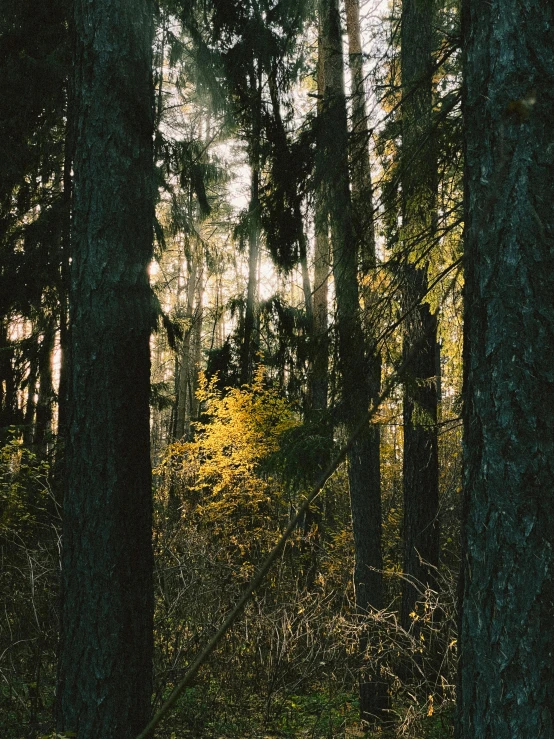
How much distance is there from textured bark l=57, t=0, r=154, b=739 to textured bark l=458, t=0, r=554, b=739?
1919 mm

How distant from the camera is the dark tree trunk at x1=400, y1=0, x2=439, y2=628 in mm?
3912

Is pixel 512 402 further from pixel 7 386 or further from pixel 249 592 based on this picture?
pixel 7 386

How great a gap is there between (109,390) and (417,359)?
366 centimetres

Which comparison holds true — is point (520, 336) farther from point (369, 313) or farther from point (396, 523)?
point (396, 523)

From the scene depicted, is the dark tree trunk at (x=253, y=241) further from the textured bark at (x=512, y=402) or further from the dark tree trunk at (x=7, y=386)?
the dark tree trunk at (x=7, y=386)

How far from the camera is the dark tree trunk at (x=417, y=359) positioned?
391cm

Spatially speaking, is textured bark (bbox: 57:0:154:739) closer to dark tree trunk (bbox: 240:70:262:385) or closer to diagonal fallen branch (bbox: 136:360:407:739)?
dark tree trunk (bbox: 240:70:262:385)

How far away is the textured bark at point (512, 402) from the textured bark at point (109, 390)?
192 centimetres

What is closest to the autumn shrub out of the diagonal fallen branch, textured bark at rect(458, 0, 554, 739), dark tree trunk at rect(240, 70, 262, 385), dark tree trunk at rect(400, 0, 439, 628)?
dark tree trunk at rect(240, 70, 262, 385)

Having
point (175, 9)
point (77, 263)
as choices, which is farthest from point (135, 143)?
point (175, 9)

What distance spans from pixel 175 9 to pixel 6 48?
122 inches

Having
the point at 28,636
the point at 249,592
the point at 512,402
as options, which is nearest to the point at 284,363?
the point at 28,636

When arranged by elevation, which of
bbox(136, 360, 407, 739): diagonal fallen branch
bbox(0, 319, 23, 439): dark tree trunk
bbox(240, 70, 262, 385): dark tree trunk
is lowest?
bbox(136, 360, 407, 739): diagonal fallen branch

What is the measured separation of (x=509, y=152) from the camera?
2.18 m
